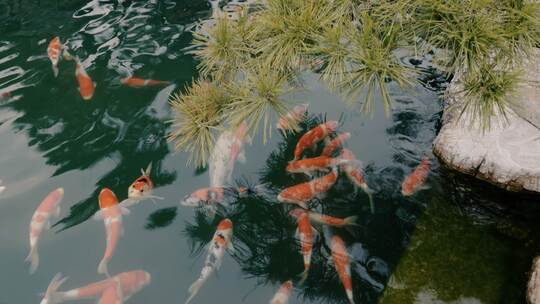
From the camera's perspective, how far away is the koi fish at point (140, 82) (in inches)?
171

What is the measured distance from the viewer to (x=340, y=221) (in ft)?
10.4

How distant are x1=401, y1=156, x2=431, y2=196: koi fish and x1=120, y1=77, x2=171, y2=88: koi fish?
2207 millimetres

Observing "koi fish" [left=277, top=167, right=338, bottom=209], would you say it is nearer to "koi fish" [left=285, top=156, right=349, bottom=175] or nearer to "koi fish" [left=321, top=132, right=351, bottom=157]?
"koi fish" [left=285, top=156, right=349, bottom=175]

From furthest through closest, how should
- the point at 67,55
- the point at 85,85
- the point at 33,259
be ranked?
the point at 67,55 < the point at 85,85 < the point at 33,259

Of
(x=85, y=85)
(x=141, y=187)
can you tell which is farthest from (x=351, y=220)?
(x=85, y=85)

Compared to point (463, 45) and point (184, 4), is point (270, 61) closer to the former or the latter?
point (463, 45)

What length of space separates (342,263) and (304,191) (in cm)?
54

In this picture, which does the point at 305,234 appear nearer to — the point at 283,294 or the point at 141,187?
the point at 283,294

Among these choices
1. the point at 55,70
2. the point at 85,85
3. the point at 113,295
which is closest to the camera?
the point at 113,295

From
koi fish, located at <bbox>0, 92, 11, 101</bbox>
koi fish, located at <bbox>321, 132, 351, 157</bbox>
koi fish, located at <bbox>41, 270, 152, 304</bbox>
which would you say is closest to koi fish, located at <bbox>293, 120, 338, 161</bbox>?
koi fish, located at <bbox>321, 132, 351, 157</bbox>

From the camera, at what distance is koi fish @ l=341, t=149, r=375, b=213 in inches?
131

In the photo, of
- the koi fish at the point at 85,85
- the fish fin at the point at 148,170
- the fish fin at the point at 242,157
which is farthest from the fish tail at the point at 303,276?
the koi fish at the point at 85,85

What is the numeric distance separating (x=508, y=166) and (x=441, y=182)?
17.9 inches

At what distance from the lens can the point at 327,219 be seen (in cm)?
315
